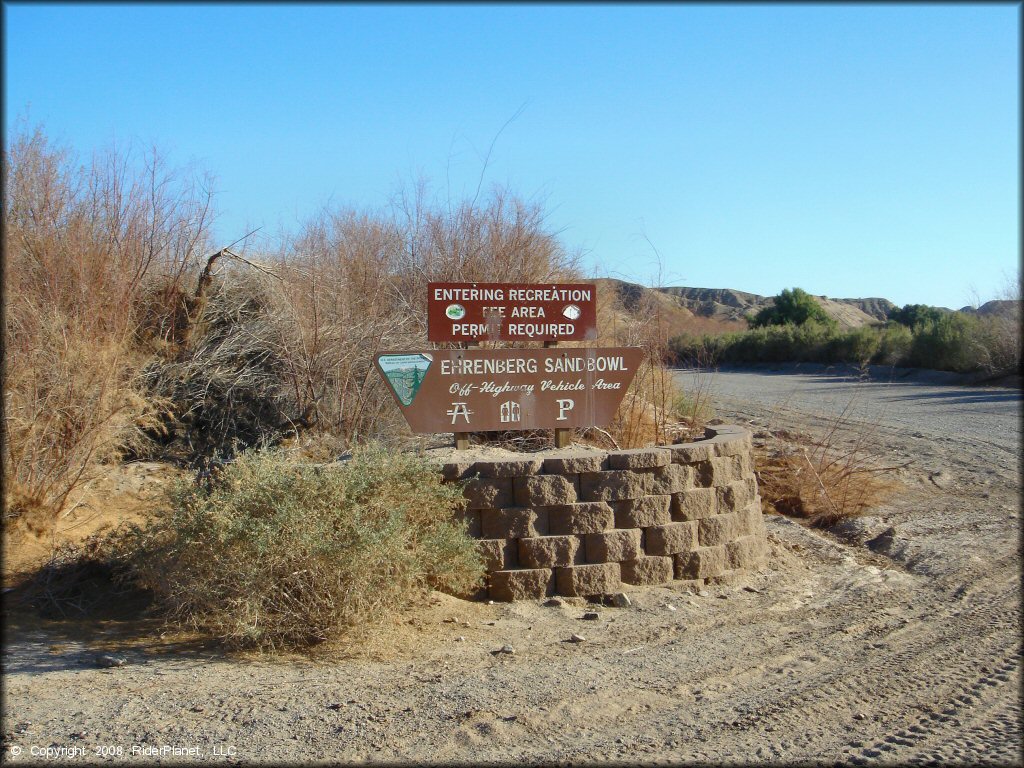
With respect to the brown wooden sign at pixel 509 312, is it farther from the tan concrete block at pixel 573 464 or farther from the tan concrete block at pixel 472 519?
the tan concrete block at pixel 472 519

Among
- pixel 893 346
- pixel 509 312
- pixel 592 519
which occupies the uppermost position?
pixel 893 346

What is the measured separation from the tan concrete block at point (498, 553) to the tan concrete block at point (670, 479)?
4.06 feet

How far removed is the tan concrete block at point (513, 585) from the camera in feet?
22.3

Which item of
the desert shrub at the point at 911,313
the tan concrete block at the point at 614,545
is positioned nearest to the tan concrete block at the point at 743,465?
the tan concrete block at the point at 614,545

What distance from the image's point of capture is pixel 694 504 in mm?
7348

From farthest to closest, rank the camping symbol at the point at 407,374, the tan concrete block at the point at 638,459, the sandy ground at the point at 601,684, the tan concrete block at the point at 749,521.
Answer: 1. the tan concrete block at the point at 749,521
2. the camping symbol at the point at 407,374
3. the tan concrete block at the point at 638,459
4. the sandy ground at the point at 601,684

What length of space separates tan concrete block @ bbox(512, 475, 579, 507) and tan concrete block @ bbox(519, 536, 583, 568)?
28cm

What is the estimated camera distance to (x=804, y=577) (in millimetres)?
7871

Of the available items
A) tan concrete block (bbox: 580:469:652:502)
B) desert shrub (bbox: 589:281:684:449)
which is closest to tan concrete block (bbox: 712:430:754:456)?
tan concrete block (bbox: 580:469:652:502)

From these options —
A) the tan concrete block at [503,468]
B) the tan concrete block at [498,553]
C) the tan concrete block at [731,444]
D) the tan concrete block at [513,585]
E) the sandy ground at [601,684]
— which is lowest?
the sandy ground at [601,684]

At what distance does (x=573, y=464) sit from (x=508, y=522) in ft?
2.24

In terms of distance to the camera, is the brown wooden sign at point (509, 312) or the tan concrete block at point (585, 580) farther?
the brown wooden sign at point (509, 312)

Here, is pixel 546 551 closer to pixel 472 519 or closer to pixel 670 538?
pixel 472 519

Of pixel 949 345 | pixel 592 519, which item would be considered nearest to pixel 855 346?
pixel 949 345
